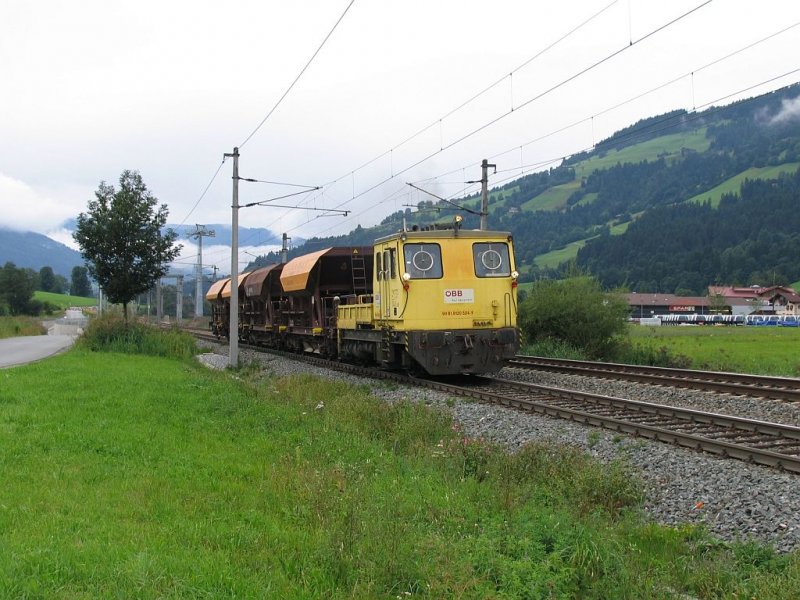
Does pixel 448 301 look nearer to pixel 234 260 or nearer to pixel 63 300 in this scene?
Result: pixel 234 260

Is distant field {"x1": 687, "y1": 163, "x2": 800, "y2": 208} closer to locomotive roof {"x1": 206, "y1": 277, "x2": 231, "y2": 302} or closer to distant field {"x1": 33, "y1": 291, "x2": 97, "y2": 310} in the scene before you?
distant field {"x1": 33, "y1": 291, "x2": 97, "y2": 310}

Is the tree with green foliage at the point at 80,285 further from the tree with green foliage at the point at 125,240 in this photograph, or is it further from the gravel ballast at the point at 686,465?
the gravel ballast at the point at 686,465

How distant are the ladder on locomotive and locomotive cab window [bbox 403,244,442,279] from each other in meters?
6.53

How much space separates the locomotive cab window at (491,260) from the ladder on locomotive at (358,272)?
6.69 meters

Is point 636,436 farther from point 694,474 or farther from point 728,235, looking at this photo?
point 728,235

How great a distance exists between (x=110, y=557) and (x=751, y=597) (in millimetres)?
4236

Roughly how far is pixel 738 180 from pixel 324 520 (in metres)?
194

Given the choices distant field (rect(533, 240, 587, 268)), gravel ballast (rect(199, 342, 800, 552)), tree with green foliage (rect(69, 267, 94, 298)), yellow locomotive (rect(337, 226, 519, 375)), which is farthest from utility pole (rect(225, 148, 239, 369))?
tree with green foliage (rect(69, 267, 94, 298))

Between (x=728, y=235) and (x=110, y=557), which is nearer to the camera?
(x=110, y=557)

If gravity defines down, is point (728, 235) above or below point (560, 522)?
above

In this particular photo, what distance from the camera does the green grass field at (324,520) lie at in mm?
4645

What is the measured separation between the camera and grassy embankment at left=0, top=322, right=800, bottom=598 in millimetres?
4652

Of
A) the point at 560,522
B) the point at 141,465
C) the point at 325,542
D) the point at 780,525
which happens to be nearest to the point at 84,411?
the point at 141,465

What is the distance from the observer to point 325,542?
5234 millimetres
